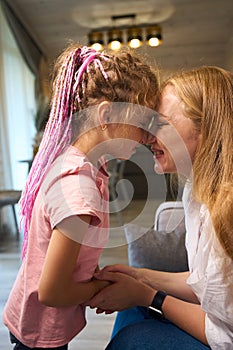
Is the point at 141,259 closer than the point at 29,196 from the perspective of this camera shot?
No

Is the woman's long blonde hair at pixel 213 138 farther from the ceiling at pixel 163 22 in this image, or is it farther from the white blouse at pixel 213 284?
the ceiling at pixel 163 22

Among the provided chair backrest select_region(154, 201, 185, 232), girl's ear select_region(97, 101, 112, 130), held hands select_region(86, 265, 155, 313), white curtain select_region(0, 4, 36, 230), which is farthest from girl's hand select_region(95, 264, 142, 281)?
white curtain select_region(0, 4, 36, 230)

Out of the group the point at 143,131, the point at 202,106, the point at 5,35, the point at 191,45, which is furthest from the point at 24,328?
the point at 191,45

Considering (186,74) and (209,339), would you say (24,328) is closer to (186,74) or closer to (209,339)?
(209,339)

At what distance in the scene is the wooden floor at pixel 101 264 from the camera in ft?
5.84

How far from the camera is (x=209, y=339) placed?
807 mm

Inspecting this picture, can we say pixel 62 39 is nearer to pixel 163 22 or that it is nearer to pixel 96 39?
pixel 96 39

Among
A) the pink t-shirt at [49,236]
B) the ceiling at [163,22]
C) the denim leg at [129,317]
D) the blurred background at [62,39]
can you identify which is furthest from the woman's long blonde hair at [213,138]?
the ceiling at [163,22]

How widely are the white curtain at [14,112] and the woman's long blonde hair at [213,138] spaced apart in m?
3.17

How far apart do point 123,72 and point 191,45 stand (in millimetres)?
4506

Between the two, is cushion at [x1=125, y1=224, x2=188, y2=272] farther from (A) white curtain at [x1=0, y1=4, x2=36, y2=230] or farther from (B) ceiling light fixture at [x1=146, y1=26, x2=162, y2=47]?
(B) ceiling light fixture at [x1=146, y1=26, x2=162, y2=47]

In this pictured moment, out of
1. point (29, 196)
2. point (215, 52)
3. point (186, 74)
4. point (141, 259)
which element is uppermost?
point (215, 52)

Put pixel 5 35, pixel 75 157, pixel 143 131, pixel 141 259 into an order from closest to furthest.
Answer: pixel 75 157, pixel 143 131, pixel 141 259, pixel 5 35

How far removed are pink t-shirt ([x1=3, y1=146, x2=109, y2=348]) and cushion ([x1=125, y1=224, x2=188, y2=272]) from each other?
592 mm
